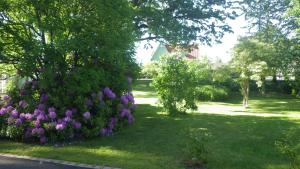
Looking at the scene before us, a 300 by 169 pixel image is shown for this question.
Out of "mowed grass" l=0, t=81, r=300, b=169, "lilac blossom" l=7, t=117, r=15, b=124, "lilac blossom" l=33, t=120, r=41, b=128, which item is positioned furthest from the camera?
"lilac blossom" l=7, t=117, r=15, b=124

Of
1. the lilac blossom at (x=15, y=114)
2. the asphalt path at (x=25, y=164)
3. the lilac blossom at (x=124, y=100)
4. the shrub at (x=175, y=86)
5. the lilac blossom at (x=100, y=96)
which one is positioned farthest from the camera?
the shrub at (x=175, y=86)

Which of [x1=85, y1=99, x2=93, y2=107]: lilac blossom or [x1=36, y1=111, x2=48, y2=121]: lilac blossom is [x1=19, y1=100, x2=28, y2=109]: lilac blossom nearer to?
[x1=36, y1=111, x2=48, y2=121]: lilac blossom

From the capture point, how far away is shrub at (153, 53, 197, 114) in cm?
1608

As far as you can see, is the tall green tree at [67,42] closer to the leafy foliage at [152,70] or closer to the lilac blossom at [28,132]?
the lilac blossom at [28,132]

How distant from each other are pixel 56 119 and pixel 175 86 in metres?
6.84

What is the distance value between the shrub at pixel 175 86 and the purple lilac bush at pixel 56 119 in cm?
461

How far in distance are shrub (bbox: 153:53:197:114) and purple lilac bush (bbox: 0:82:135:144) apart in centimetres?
461

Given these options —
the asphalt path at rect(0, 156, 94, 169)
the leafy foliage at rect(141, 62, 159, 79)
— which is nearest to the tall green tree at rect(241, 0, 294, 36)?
the leafy foliage at rect(141, 62, 159, 79)

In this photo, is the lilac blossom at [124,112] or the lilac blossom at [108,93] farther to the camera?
the lilac blossom at [124,112]

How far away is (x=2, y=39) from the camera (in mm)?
10984

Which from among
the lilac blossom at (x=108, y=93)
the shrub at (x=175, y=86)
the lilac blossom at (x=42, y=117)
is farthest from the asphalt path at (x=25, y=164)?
the shrub at (x=175, y=86)

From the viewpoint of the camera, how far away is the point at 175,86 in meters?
16.2

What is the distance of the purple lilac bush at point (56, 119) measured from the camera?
1016 centimetres

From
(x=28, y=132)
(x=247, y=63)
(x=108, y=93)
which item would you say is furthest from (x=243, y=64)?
(x=28, y=132)
